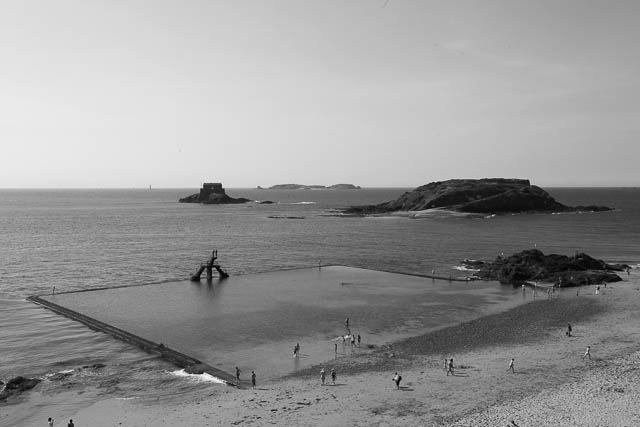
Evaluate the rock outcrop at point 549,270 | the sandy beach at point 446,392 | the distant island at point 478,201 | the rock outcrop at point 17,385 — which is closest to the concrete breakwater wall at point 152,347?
the sandy beach at point 446,392

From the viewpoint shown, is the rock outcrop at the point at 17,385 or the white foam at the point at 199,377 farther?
the white foam at the point at 199,377

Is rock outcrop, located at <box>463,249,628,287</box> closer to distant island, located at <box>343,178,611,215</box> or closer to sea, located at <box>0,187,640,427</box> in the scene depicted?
sea, located at <box>0,187,640,427</box>

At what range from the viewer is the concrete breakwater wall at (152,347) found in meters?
28.0

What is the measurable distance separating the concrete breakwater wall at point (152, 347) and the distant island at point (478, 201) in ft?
426

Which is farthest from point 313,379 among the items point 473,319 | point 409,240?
point 409,240

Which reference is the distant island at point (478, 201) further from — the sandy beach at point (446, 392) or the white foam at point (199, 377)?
the white foam at point (199, 377)

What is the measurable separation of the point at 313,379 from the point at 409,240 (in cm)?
6905

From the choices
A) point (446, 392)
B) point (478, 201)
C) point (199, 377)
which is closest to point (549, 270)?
point (446, 392)

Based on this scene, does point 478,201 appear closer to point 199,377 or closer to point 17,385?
point 199,377

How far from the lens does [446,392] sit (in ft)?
80.1

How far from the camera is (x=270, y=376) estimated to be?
27609mm

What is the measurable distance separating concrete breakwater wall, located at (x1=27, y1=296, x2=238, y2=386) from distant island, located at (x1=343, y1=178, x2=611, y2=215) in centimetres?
12978

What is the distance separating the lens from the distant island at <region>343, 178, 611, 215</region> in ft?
524

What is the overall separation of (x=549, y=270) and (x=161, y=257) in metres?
52.6
